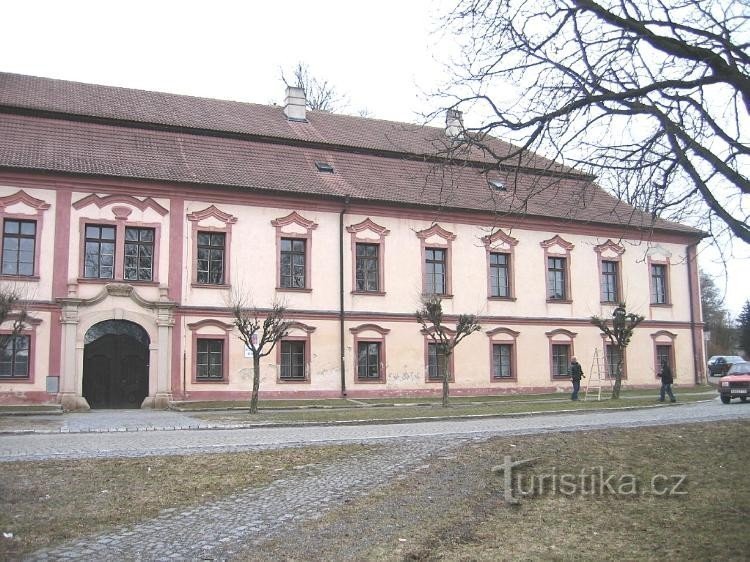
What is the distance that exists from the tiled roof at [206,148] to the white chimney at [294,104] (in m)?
0.49

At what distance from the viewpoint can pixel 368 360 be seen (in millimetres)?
29984

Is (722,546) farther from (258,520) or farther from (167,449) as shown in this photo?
(167,449)

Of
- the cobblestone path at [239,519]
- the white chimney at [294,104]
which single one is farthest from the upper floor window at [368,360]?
the cobblestone path at [239,519]

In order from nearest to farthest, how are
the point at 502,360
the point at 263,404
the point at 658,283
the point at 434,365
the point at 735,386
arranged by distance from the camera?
the point at 735,386, the point at 263,404, the point at 434,365, the point at 502,360, the point at 658,283

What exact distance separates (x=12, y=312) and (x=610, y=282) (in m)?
25.3

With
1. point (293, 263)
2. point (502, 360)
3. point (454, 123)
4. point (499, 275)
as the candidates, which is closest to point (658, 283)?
point (499, 275)

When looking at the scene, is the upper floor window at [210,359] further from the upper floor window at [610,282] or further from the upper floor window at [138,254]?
the upper floor window at [610,282]

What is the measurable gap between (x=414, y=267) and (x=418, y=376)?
14.5 ft

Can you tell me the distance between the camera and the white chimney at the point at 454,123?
8496 mm

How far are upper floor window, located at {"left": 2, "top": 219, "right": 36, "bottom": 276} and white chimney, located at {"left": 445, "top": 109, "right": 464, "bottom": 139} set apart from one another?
20470mm

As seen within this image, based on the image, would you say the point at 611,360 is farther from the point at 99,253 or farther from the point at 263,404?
the point at 99,253

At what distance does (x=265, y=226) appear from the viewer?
2889 cm

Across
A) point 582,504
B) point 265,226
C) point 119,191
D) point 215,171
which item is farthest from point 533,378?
point 582,504

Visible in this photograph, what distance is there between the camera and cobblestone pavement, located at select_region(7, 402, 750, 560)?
701cm
